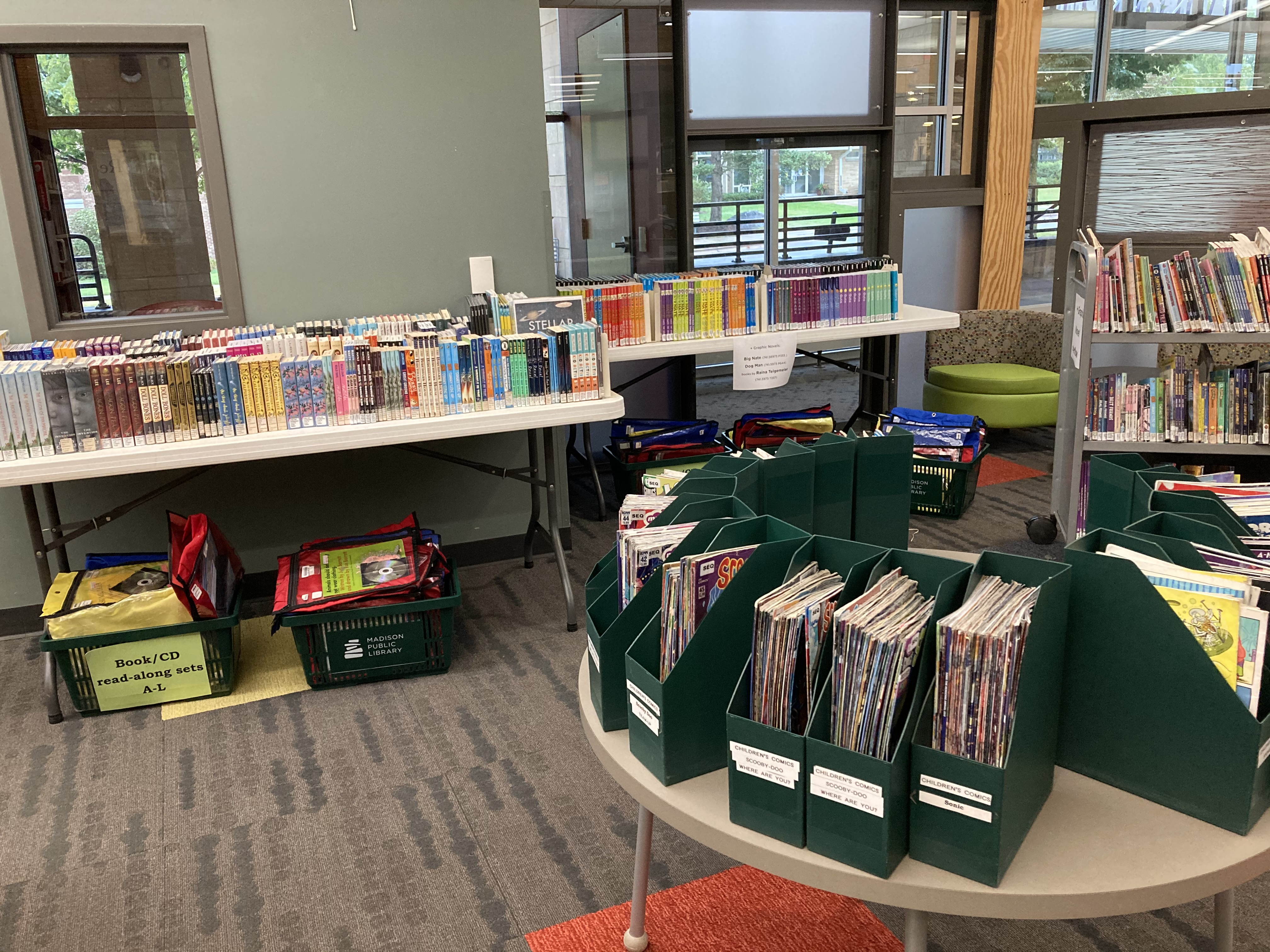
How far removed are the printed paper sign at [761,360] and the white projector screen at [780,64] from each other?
1.28 meters

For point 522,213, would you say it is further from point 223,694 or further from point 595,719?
point 595,719

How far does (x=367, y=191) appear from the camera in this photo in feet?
12.1

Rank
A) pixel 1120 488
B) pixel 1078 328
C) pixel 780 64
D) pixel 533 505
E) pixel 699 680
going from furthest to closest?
pixel 780 64 → pixel 533 505 → pixel 1078 328 → pixel 1120 488 → pixel 699 680

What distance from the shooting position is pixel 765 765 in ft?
3.94

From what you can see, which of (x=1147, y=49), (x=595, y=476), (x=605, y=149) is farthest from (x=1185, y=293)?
(x=1147, y=49)

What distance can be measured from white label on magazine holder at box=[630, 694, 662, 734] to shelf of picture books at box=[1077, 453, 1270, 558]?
90cm

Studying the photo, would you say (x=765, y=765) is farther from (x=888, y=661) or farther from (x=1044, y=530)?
(x=1044, y=530)

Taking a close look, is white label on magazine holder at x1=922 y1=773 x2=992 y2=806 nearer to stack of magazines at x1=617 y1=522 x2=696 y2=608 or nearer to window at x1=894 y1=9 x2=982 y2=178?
stack of magazines at x1=617 y1=522 x2=696 y2=608

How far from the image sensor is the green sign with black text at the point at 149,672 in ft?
9.91

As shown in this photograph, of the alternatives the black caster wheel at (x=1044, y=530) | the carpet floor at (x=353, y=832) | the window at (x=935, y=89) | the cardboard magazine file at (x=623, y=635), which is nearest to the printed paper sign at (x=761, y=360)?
the black caster wheel at (x=1044, y=530)

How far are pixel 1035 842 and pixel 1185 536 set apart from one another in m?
0.63

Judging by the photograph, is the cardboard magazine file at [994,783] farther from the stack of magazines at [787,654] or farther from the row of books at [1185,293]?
the row of books at [1185,293]

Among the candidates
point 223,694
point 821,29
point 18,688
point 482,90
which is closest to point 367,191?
point 482,90

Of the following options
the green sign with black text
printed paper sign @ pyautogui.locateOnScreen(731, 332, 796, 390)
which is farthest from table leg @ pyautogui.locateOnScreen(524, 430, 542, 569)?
the green sign with black text
